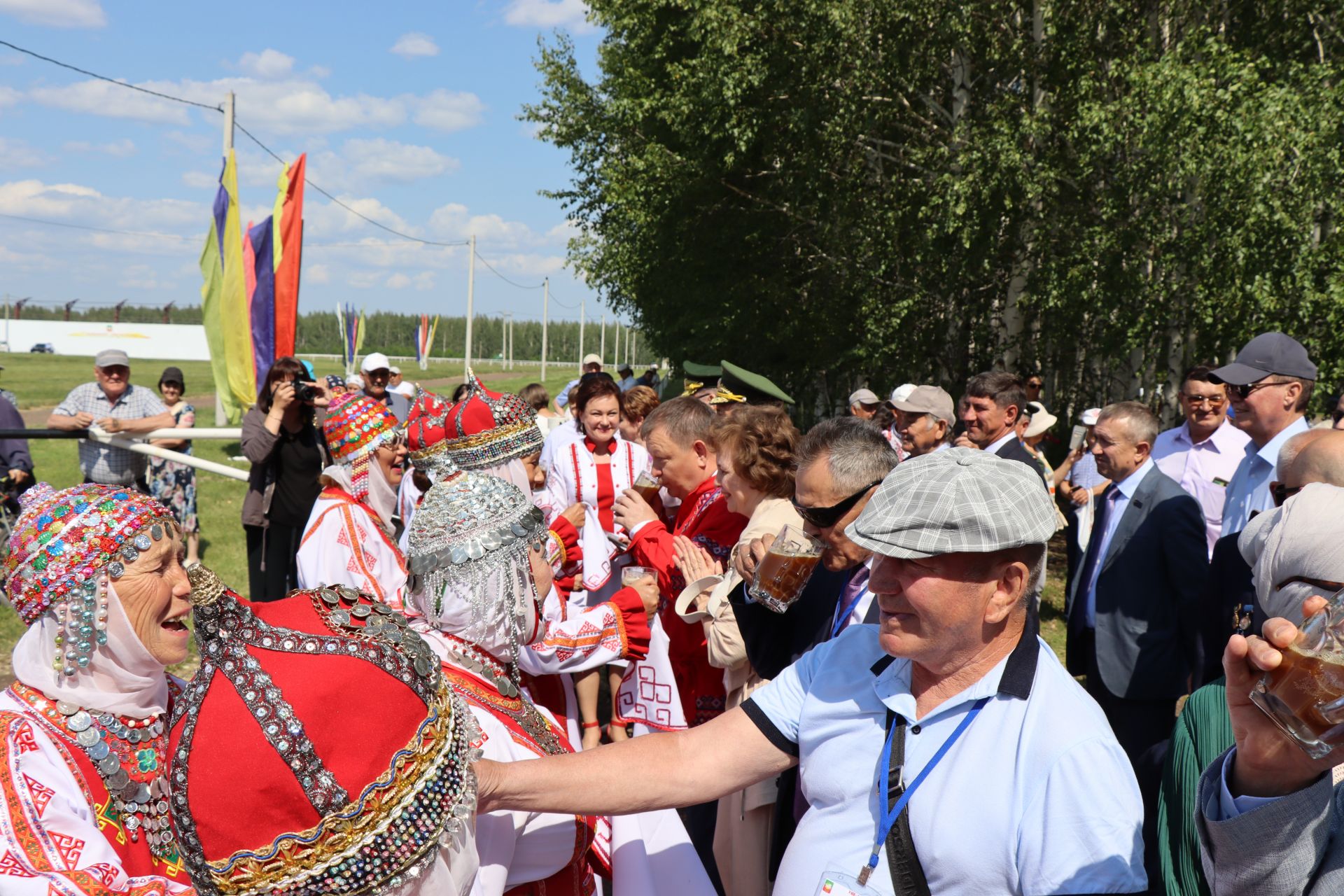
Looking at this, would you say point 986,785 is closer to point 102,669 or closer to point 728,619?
point 728,619

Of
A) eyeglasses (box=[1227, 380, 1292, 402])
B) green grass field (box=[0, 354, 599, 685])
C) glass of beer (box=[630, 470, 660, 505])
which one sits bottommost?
green grass field (box=[0, 354, 599, 685])

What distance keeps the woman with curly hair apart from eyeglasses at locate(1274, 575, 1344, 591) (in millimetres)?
1568

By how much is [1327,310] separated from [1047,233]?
3.80m

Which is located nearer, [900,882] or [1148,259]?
[900,882]

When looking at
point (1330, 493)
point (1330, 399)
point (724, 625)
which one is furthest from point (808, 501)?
point (1330, 399)

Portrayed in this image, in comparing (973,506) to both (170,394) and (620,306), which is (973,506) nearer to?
(170,394)

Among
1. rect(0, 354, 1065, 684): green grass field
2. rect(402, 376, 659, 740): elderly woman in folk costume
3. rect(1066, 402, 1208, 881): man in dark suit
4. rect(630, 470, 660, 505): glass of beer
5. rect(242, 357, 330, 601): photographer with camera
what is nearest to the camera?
rect(402, 376, 659, 740): elderly woman in folk costume

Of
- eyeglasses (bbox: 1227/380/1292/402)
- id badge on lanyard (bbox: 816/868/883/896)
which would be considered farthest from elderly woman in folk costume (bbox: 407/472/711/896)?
eyeglasses (bbox: 1227/380/1292/402)

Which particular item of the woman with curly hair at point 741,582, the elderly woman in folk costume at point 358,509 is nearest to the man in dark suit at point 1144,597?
the woman with curly hair at point 741,582

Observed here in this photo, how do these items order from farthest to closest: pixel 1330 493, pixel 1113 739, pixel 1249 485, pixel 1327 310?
pixel 1327 310
pixel 1249 485
pixel 1330 493
pixel 1113 739

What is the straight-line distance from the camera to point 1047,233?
12.1 m

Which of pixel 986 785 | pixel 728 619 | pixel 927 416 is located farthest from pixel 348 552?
pixel 927 416

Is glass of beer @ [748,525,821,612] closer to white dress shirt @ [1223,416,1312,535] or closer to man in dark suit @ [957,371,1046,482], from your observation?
white dress shirt @ [1223,416,1312,535]

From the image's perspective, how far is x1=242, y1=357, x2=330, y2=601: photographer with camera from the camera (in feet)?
20.1
